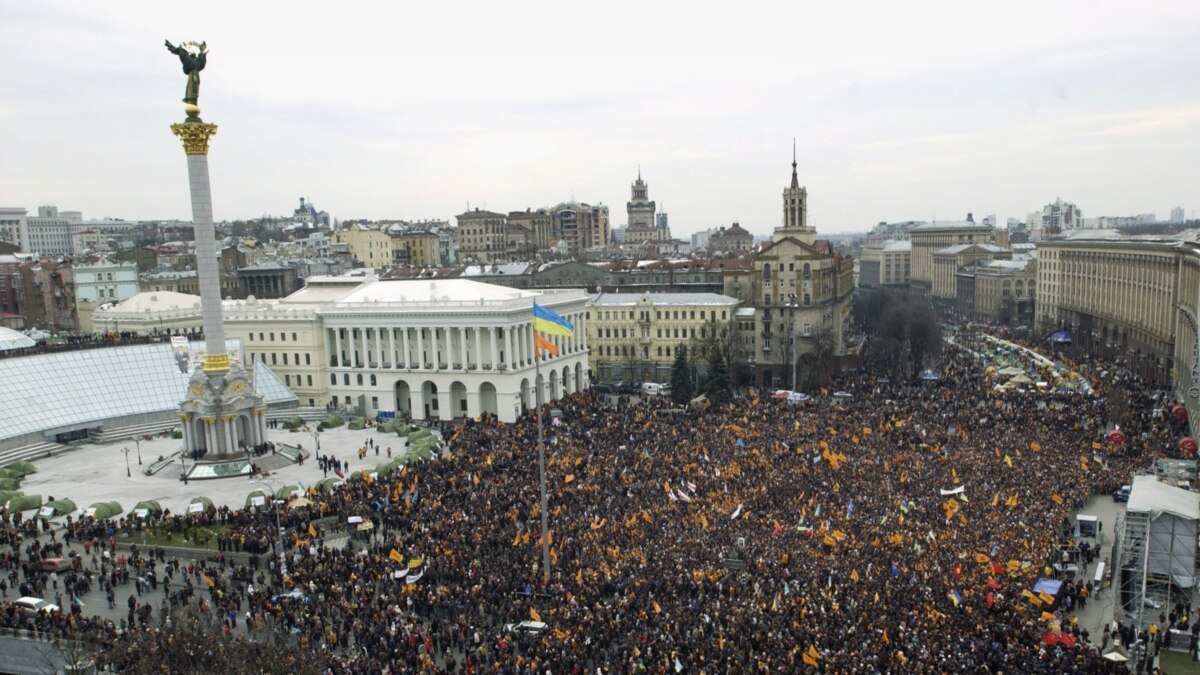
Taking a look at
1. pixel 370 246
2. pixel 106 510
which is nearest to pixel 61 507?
pixel 106 510

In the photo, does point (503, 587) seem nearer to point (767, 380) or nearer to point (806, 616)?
point (806, 616)

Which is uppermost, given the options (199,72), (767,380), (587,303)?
(199,72)

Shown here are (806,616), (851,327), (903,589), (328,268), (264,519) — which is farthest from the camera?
(328,268)

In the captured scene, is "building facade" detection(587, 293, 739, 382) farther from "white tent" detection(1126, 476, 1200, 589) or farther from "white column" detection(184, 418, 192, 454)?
"white tent" detection(1126, 476, 1200, 589)

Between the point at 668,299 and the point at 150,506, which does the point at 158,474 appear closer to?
the point at 150,506

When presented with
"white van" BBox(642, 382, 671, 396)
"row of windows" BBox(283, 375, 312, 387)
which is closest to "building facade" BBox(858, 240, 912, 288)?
"white van" BBox(642, 382, 671, 396)

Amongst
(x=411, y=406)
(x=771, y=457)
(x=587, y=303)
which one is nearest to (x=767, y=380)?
(x=587, y=303)

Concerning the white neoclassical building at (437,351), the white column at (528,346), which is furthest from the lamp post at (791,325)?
the white column at (528,346)
